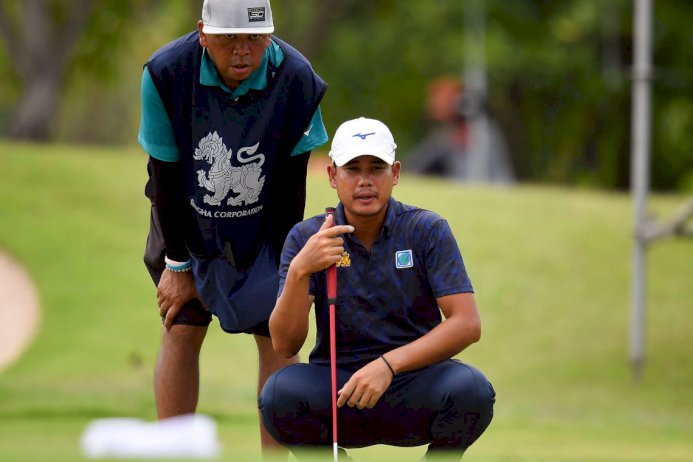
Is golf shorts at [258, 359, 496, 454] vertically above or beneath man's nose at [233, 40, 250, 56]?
beneath

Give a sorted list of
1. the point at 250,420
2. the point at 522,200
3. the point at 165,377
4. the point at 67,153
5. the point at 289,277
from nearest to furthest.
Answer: the point at 289,277, the point at 165,377, the point at 250,420, the point at 522,200, the point at 67,153

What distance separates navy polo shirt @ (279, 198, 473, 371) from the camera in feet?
17.3

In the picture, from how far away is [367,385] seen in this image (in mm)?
5027

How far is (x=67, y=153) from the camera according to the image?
1783cm

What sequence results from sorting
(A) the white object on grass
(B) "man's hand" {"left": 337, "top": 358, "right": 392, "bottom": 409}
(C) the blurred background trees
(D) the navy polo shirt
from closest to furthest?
1. (A) the white object on grass
2. (B) "man's hand" {"left": 337, "top": 358, "right": 392, "bottom": 409}
3. (D) the navy polo shirt
4. (C) the blurred background trees

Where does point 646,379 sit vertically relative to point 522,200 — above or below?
below

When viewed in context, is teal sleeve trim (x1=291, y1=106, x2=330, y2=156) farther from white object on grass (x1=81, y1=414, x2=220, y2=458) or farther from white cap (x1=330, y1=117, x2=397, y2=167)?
white object on grass (x1=81, y1=414, x2=220, y2=458)

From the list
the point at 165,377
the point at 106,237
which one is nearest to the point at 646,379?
the point at 106,237

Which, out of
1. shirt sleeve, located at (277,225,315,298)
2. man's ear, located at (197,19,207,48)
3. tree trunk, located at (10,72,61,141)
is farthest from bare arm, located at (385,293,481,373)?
tree trunk, located at (10,72,61,141)

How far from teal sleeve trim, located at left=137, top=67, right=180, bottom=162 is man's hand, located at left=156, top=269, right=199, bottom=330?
0.58 m

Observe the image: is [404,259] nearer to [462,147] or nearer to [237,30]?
[237,30]

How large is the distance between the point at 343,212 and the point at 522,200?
37.6ft

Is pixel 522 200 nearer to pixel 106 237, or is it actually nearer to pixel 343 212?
pixel 106 237

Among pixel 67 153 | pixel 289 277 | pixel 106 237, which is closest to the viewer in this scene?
pixel 289 277
